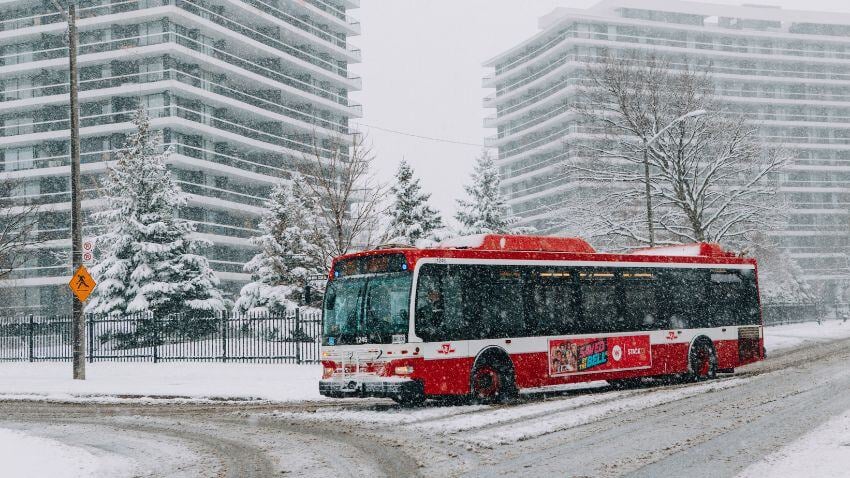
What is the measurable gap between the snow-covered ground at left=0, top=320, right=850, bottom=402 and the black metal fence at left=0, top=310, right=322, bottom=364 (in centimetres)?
62

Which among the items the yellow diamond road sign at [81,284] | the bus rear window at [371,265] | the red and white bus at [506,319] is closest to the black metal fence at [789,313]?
the red and white bus at [506,319]

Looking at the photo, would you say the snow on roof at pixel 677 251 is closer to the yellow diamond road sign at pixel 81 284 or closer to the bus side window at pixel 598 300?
the bus side window at pixel 598 300

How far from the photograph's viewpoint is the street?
8.91 meters

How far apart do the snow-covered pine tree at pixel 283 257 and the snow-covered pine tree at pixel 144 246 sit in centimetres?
229

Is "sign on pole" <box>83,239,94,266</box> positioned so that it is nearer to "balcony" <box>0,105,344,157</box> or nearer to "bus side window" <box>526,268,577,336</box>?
"bus side window" <box>526,268,577,336</box>

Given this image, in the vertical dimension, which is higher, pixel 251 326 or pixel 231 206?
pixel 231 206

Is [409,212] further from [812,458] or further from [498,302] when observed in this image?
[812,458]

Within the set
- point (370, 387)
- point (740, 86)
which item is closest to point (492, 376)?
point (370, 387)

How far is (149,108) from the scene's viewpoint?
210 feet

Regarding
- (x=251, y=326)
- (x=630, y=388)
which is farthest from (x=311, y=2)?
(x=630, y=388)

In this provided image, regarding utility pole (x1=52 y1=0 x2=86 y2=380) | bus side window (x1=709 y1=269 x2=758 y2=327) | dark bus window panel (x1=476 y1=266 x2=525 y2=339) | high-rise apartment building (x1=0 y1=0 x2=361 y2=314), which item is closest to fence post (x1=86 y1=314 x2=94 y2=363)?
utility pole (x1=52 y1=0 x2=86 y2=380)

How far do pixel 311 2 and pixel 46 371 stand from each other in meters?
60.7

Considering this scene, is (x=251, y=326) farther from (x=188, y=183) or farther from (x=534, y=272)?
(x=188, y=183)

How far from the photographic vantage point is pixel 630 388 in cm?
A: 1798
